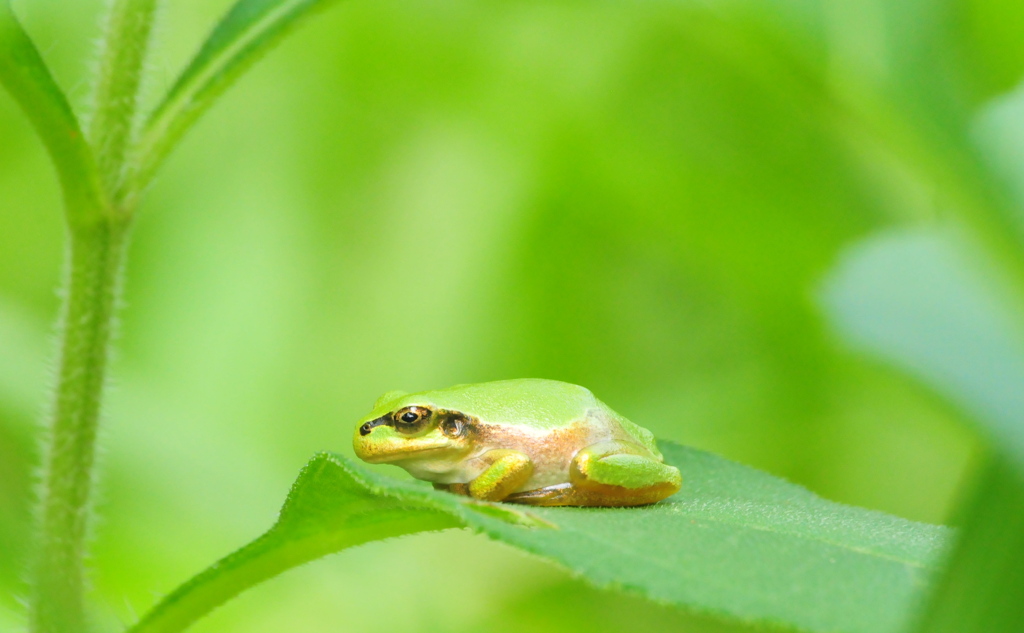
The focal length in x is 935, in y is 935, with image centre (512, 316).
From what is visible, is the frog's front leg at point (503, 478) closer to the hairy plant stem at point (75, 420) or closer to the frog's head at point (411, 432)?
the frog's head at point (411, 432)

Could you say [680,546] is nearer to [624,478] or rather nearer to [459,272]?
[624,478]

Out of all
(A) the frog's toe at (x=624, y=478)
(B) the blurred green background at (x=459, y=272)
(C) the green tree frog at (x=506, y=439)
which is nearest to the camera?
(A) the frog's toe at (x=624, y=478)

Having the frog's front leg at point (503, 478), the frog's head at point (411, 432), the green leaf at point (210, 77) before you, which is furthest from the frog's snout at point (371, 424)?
the green leaf at point (210, 77)

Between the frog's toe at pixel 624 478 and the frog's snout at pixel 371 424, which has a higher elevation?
the frog's toe at pixel 624 478

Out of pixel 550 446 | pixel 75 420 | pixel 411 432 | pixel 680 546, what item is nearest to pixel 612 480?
pixel 550 446

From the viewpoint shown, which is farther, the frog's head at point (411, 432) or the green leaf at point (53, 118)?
the frog's head at point (411, 432)

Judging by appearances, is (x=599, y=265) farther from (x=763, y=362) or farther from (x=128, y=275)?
(x=128, y=275)

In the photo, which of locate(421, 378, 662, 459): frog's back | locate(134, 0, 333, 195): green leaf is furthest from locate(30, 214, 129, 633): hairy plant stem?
locate(421, 378, 662, 459): frog's back

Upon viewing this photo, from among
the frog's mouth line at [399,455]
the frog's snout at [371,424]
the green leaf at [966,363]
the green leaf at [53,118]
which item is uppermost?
the green leaf at [966,363]
